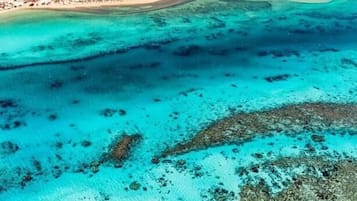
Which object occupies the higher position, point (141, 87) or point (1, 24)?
point (1, 24)

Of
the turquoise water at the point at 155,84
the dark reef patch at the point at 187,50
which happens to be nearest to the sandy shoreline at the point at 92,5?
the turquoise water at the point at 155,84

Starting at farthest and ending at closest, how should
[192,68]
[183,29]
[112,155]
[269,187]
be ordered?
[183,29]
[192,68]
[112,155]
[269,187]

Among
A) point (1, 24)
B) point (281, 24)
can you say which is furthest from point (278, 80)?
point (1, 24)

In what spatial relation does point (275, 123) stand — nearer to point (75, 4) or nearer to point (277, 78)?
point (277, 78)

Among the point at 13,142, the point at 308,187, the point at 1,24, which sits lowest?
→ the point at 308,187

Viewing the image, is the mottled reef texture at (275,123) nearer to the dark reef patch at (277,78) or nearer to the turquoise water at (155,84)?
the turquoise water at (155,84)

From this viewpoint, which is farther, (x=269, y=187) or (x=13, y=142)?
(x=13, y=142)

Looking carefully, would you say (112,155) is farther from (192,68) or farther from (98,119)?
(192,68)

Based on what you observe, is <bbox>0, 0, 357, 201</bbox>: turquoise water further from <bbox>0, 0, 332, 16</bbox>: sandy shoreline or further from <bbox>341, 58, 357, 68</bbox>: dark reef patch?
<bbox>0, 0, 332, 16</bbox>: sandy shoreline

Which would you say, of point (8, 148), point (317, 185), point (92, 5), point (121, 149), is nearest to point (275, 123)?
point (317, 185)
